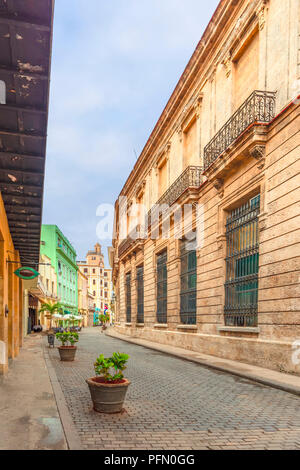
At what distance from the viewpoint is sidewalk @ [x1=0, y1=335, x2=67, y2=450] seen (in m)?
4.58

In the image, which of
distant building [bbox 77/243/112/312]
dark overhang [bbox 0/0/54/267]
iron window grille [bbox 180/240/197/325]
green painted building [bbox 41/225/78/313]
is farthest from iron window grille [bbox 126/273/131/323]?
distant building [bbox 77/243/112/312]

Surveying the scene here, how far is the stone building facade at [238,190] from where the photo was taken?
1043 cm

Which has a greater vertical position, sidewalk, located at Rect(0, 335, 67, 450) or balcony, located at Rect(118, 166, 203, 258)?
balcony, located at Rect(118, 166, 203, 258)

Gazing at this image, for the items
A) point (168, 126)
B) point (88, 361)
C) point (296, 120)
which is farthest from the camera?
point (168, 126)

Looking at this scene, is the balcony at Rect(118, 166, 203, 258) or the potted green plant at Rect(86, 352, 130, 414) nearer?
the potted green plant at Rect(86, 352, 130, 414)

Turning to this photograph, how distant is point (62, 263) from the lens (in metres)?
58.2

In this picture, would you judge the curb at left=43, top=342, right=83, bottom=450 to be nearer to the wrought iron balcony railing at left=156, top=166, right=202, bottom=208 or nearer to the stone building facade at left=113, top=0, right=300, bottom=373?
the stone building facade at left=113, top=0, right=300, bottom=373

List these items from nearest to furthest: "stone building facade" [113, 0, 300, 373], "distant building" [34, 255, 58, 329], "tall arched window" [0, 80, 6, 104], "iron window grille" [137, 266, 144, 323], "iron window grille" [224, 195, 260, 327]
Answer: "tall arched window" [0, 80, 6, 104]
"stone building facade" [113, 0, 300, 373]
"iron window grille" [224, 195, 260, 327]
"iron window grille" [137, 266, 144, 323]
"distant building" [34, 255, 58, 329]

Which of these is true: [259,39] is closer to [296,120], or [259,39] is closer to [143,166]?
[296,120]

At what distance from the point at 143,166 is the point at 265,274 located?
62.0ft

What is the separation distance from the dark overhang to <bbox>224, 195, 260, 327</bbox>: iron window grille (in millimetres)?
6863

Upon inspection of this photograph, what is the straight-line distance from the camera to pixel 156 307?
934 inches

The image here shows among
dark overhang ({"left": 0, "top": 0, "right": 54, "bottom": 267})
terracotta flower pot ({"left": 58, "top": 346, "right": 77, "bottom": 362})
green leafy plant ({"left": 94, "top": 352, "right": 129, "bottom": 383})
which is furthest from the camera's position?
terracotta flower pot ({"left": 58, "top": 346, "right": 77, "bottom": 362})
